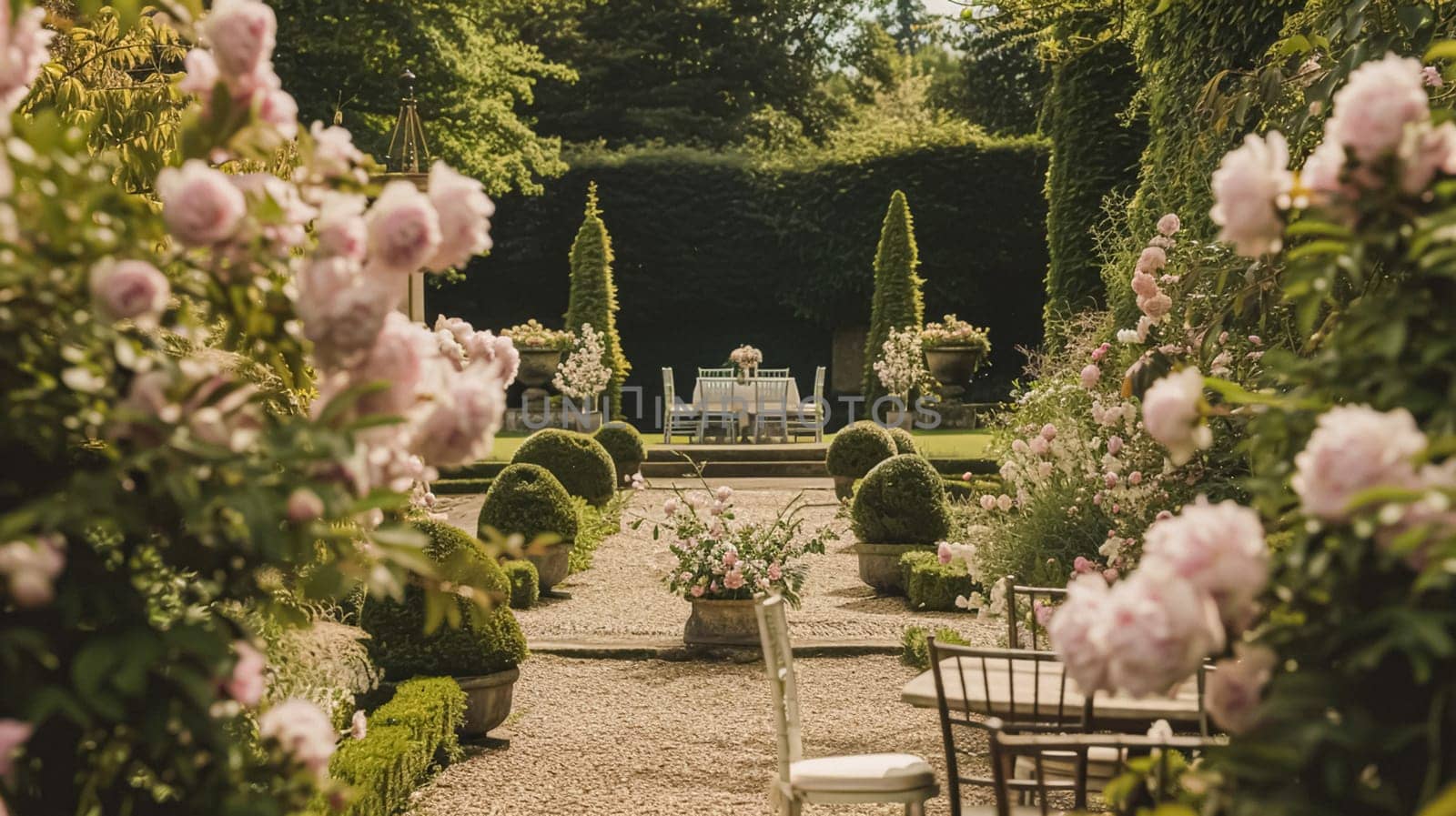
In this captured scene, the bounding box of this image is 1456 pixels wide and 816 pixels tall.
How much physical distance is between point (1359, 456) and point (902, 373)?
1616cm

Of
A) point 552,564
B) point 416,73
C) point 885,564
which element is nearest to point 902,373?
point 416,73

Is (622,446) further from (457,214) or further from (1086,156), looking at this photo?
(457,214)

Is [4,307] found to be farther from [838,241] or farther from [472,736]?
[838,241]

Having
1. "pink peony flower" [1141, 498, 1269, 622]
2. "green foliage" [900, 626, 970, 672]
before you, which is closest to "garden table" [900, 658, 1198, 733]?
"pink peony flower" [1141, 498, 1269, 622]

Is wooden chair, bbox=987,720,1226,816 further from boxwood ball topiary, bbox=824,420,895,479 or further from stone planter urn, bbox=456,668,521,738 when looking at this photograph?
boxwood ball topiary, bbox=824,420,895,479

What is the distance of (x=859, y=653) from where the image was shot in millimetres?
7199

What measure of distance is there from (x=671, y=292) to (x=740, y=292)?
108 centimetres

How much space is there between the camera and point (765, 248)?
68.7ft

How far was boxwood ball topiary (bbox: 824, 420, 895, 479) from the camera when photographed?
11812 millimetres

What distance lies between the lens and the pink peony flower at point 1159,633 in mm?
1160

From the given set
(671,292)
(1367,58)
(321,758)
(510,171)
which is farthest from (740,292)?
(321,758)

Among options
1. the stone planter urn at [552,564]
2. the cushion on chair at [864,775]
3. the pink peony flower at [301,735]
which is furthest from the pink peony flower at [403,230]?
the stone planter urn at [552,564]

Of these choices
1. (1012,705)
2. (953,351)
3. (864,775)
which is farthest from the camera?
(953,351)

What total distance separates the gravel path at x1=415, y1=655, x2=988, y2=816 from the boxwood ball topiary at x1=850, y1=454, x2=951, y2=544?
2095 millimetres
